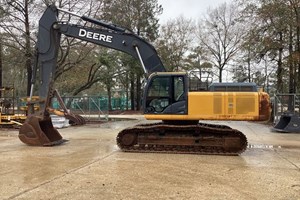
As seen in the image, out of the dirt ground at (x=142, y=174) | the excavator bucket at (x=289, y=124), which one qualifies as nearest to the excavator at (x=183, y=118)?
the dirt ground at (x=142, y=174)

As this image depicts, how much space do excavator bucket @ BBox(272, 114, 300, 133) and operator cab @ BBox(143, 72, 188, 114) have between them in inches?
365

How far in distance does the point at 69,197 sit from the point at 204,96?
617cm

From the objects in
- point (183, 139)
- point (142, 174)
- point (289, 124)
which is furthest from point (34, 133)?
point (289, 124)

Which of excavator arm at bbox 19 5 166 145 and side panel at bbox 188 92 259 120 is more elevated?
excavator arm at bbox 19 5 166 145

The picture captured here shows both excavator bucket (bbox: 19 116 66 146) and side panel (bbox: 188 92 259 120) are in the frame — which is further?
excavator bucket (bbox: 19 116 66 146)

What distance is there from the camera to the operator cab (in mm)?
11562

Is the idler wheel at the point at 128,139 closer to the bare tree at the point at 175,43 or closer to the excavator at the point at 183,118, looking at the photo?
the excavator at the point at 183,118

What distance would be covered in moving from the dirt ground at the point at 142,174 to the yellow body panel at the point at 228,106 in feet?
3.95

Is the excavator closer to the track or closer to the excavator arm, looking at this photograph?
the track

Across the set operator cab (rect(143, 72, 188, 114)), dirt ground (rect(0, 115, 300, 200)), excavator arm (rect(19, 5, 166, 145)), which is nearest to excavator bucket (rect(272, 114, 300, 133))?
dirt ground (rect(0, 115, 300, 200))

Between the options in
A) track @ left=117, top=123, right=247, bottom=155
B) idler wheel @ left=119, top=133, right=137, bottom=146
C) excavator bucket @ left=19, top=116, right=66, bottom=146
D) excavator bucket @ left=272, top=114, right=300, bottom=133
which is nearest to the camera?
track @ left=117, top=123, right=247, bottom=155

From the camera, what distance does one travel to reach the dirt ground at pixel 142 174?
6.58m

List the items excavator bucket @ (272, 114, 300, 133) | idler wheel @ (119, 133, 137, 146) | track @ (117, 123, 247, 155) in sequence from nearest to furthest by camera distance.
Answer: track @ (117, 123, 247, 155) < idler wheel @ (119, 133, 137, 146) < excavator bucket @ (272, 114, 300, 133)

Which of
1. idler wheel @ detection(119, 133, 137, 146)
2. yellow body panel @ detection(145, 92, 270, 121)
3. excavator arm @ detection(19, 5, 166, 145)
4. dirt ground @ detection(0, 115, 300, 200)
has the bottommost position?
dirt ground @ detection(0, 115, 300, 200)
